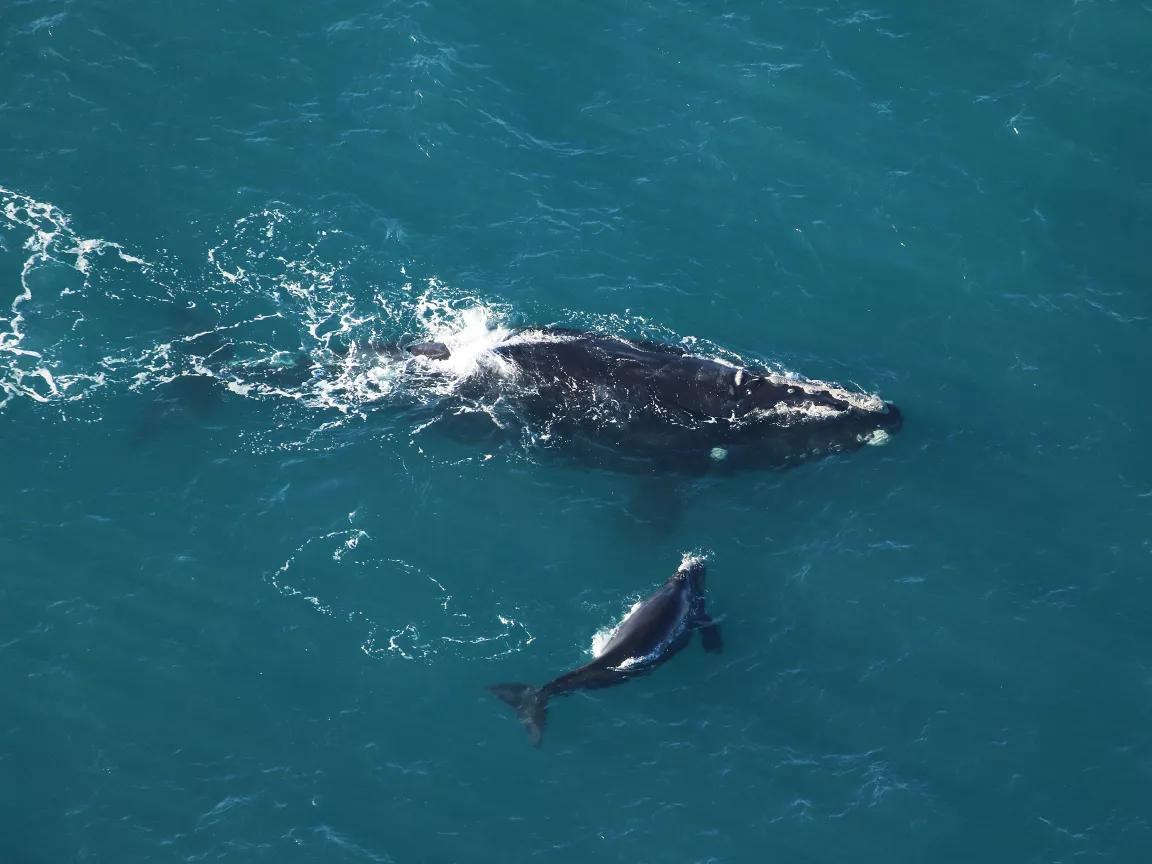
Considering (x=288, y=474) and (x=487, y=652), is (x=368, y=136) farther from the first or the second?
(x=487, y=652)

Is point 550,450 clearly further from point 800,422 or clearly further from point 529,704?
point 529,704

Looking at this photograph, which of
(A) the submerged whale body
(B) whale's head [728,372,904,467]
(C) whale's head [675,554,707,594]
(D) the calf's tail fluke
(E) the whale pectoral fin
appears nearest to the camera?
(D) the calf's tail fluke

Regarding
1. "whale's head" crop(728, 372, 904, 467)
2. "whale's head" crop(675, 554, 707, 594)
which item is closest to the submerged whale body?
"whale's head" crop(728, 372, 904, 467)

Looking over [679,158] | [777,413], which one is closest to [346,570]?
[777,413]

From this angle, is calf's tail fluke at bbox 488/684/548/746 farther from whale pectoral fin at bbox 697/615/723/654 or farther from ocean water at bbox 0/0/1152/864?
whale pectoral fin at bbox 697/615/723/654

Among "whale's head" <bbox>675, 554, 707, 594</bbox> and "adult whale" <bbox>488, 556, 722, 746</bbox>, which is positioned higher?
"whale's head" <bbox>675, 554, 707, 594</bbox>

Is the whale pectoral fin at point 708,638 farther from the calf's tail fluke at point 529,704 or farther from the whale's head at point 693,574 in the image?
the calf's tail fluke at point 529,704

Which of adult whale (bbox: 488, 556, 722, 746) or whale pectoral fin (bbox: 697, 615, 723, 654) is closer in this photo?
adult whale (bbox: 488, 556, 722, 746)
